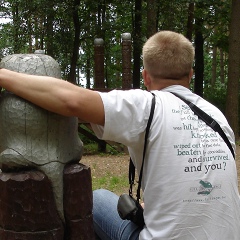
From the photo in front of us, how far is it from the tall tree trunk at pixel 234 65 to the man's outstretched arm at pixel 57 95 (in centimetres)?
982

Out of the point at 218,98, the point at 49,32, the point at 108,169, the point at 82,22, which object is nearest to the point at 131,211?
the point at 108,169

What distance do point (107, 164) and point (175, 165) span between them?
713 centimetres

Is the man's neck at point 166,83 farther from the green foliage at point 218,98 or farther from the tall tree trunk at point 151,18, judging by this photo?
the green foliage at point 218,98

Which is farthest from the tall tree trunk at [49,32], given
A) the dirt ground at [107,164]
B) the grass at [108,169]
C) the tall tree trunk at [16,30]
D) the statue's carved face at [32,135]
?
the statue's carved face at [32,135]

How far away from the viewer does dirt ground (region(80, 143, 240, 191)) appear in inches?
320

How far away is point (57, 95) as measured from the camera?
1891 millimetres

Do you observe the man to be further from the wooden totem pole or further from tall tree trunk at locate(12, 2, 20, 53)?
tall tree trunk at locate(12, 2, 20, 53)

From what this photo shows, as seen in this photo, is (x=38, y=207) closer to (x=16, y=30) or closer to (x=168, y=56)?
(x=168, y=56)

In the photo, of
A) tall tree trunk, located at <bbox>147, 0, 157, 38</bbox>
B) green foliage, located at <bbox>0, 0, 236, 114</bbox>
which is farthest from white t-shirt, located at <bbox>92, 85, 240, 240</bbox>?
green foliage, located at <bbox>0, 0, 236, 114</bbox>

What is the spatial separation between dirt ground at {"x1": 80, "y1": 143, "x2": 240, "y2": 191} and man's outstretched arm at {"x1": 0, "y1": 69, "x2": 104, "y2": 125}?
591cm

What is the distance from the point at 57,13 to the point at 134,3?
117 inches

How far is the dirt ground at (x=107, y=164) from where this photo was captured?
26.7 ft

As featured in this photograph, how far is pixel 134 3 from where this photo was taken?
14.4 m

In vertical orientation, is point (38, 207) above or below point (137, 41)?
below
